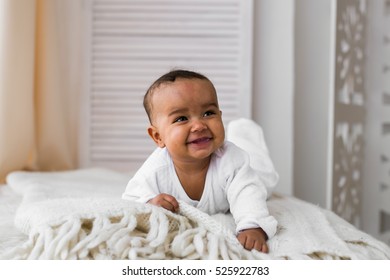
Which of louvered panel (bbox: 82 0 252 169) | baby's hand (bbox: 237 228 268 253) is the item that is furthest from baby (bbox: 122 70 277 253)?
louvered panel (bbox: 82 0 252 169)

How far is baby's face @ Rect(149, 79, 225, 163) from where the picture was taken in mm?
1210

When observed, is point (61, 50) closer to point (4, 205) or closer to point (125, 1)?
point (125, 1)

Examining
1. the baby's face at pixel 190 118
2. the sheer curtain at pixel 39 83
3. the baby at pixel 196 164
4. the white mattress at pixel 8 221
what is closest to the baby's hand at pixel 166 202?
the baby at pixel 196 164

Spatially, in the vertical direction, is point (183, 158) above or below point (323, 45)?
below

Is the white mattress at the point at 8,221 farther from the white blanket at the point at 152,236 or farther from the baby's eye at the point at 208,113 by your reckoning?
the baby's eye at the point at 208,113

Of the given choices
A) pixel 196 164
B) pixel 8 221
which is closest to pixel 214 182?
pixel 196 164

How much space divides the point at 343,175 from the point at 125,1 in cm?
126

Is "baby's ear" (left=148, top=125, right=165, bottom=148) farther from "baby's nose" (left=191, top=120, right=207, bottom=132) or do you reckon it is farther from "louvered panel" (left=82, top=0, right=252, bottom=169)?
"louvered panel" (left=82, top=0, right=252, bottom=169)

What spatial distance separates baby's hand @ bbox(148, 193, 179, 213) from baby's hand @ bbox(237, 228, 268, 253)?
0.16 m

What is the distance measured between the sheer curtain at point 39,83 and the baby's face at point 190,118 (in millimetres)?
1042

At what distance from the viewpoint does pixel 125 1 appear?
2549 mm

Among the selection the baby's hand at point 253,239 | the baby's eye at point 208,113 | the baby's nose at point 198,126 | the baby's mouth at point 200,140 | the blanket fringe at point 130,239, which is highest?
the baby's eye at point 208,113

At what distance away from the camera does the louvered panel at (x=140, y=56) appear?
2.55 metres
